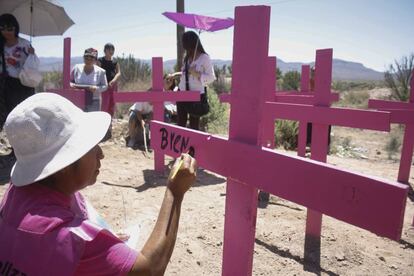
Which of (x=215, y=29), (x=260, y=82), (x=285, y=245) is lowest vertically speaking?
(x=285, y=245)

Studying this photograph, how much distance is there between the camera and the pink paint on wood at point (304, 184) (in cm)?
103

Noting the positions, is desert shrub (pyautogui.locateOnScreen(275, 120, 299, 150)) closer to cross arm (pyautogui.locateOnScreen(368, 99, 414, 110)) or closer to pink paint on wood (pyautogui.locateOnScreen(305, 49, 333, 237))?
cross arm (pyautogui.locateOnScreen(368, 99, 414, 110))

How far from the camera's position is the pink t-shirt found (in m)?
1.03

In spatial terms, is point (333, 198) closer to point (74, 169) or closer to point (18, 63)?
point (74, 169)

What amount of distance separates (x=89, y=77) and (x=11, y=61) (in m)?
1.26

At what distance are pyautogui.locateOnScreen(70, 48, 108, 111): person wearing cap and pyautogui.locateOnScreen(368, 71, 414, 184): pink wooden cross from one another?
3876mm

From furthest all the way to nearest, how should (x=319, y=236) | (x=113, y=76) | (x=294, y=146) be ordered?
(x=294, y=146) < (x=113, y=76) < (x=319, y=236)

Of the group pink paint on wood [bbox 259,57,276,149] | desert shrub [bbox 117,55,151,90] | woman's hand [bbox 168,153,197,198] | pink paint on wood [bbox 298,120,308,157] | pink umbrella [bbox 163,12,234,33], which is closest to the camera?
woman's hand [bbox 168,153,197,198]

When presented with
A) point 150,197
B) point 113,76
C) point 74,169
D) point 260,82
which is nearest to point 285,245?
point 150,197

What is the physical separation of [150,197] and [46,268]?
9.67 feet

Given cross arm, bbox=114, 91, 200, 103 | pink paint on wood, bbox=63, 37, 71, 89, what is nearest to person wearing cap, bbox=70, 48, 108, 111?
pink paint on wood, bbox=63, 37, 71, 89

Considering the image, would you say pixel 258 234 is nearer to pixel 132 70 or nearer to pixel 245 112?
pixel 245 112

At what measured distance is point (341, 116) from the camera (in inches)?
100.0

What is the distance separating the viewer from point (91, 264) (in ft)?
3.42
